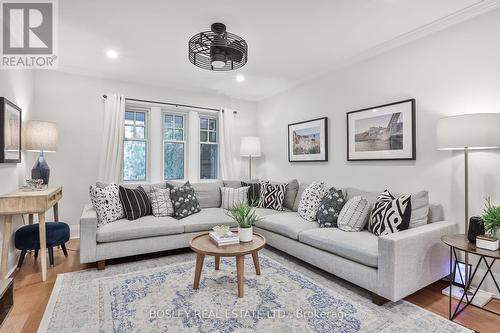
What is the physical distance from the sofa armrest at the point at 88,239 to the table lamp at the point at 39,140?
3.19 ft

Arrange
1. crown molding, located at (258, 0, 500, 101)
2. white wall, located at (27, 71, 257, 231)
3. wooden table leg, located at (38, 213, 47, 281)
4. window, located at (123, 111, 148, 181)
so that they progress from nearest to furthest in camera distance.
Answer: crown molding, located at (258, 0, 500, 101) < wooden table leg, located at (38, 213, 47, 281) < white wall, located at (27, 71, 257, 231) < window, located at (123, 111, 148, 181)

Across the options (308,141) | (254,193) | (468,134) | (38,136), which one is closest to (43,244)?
(38,136)

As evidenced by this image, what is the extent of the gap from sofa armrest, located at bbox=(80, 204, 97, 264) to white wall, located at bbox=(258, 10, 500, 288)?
3043mm

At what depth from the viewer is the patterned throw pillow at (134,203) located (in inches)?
129

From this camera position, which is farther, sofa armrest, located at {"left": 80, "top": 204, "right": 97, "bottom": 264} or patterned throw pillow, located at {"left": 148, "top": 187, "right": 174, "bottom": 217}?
patterned throw pillow, located at {"left": 148, "top": 187, "right": 174, "bottom": 217}

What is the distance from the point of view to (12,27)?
2639mm

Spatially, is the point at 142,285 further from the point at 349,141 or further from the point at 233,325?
the point at 349,141

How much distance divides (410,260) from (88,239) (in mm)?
3061

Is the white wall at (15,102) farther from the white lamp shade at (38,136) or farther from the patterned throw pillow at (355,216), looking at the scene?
the patterned throw pillow at (355,216)

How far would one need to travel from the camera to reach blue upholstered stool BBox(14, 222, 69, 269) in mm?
2711

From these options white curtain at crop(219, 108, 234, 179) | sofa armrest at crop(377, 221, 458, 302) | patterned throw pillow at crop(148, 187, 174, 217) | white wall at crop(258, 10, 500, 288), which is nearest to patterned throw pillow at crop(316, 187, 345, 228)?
white wall at crop(258, 10, 500, 288)

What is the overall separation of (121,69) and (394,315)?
431cm

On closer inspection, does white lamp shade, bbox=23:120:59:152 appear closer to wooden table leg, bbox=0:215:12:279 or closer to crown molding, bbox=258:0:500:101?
wooden table leg, bbox=0:215:12:279

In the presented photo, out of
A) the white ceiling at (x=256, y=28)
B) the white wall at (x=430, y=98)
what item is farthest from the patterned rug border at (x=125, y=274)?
the white ceiling at (x=256, y=28)
